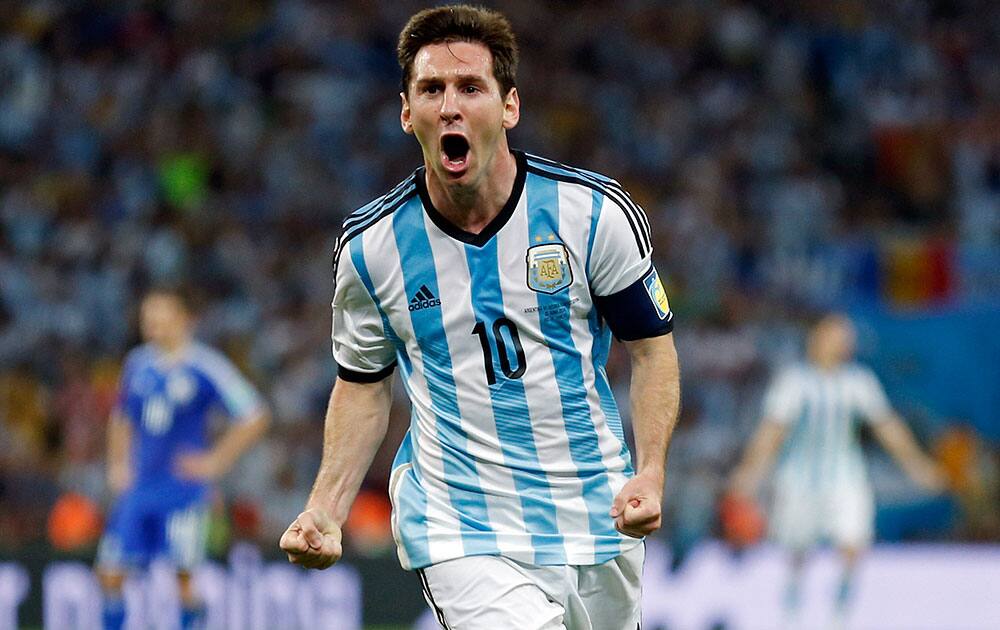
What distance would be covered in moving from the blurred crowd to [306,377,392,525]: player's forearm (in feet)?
23.6

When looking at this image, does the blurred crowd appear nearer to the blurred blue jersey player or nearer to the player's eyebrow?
the blurred blue jersey player

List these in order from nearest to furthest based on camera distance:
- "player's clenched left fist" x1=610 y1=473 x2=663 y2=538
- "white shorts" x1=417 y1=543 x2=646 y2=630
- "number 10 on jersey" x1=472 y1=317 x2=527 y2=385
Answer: "player's clenched left fist" x1=610 y1=473 x2=663 y2=538 → "white shorts" x1=417 y1=543 x2=646 y2=630 → "number 10 on jersey" x1=472 y1=317 x2=527 y2=385

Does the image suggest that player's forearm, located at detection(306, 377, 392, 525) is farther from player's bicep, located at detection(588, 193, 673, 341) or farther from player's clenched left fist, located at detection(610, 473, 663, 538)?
player's clenched left fist, located at detection(610, 473, 663, 538)

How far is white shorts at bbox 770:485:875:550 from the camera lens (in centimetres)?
1038

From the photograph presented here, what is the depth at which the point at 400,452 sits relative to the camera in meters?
4.04

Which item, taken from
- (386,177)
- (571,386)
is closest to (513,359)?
(571,386)

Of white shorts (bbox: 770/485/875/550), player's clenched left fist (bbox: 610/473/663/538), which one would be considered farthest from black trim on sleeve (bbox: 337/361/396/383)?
white shorts (bbox: 770/485/875/550)

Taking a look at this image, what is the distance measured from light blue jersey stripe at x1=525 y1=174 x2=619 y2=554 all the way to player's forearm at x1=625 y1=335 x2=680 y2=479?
13 centimetres

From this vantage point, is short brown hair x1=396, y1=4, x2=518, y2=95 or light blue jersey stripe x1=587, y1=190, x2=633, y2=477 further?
light blue jersey stripe x1=587, y1=190, x2=633, y2=477

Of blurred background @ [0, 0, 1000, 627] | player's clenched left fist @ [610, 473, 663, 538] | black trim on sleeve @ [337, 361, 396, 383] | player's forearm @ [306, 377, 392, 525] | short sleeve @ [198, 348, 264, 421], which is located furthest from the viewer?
blurred background @ [0, 0, 1000, 627]

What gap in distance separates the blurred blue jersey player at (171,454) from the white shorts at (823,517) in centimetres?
370

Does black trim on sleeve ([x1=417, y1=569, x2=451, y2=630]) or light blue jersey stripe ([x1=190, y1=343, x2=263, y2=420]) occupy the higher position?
light blue jersey stripe ([x1=190, y1=343, x2=263, y2=420])

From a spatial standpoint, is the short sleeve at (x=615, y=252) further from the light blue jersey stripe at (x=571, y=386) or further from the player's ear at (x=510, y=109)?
the player's ear at (x=510, y=109)

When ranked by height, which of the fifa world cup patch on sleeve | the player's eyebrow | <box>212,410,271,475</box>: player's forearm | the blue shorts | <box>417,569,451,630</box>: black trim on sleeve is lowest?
the blue shorts
